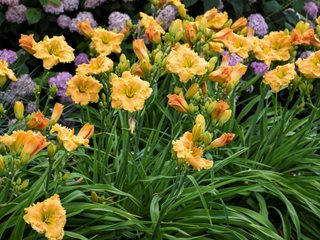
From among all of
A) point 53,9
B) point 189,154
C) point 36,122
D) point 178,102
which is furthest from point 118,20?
point 189,154

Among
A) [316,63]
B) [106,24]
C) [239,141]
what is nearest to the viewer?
[316,63]

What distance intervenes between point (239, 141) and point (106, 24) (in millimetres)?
1268

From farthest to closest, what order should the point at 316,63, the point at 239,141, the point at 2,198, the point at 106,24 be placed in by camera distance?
the point at 106,24, the point at 239,141, the point at 316,63, the point at 2,198

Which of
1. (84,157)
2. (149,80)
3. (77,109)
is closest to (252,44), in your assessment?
(149,80)

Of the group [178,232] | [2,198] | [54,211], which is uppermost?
[54,211]

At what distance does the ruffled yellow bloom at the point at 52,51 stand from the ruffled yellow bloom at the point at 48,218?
68cm

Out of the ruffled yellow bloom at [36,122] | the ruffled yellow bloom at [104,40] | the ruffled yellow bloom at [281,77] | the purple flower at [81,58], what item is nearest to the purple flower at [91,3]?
the purple flower at [81,58]

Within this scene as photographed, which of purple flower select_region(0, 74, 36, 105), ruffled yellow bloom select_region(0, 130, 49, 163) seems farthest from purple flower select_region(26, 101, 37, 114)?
ruffled yellow bloom select_region(0, 130, 49, 163)

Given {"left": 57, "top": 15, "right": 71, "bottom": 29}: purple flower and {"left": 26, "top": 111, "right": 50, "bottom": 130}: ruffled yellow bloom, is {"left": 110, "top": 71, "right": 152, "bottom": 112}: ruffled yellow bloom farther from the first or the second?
{"left": 57, "top": 15, "right": 71, "bottom": 29}: purple flower

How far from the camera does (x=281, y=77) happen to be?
264 cm

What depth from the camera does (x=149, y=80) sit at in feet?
7.84

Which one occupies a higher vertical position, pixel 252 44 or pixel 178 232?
pixel 252 44

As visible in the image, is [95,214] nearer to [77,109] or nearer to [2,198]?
[2,198]

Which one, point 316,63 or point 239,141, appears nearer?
point 316,63
